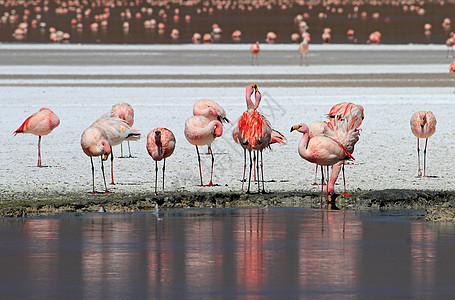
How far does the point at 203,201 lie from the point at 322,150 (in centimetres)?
137

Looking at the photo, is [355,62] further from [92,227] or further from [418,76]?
[92,227]

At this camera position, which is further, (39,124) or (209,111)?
(209,111)

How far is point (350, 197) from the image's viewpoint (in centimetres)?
966

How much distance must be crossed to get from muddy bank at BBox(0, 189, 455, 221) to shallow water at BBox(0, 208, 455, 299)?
1.11 feet

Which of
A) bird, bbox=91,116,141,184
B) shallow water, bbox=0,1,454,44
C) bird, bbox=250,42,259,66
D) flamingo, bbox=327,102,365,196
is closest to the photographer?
flamingo, bbox=327,102,365,196

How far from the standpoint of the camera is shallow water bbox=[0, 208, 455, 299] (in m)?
5.93

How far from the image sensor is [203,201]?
9594mm

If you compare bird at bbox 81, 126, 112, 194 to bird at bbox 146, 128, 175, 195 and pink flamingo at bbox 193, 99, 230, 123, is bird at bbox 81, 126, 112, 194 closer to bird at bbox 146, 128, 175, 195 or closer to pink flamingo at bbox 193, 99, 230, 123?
bird at bbox 146, 128, 175, 195

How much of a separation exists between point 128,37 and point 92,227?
116 feet

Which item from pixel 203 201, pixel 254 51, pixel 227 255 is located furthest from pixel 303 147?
pixel 254 51

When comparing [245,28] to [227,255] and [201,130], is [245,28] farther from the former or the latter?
[227,255]

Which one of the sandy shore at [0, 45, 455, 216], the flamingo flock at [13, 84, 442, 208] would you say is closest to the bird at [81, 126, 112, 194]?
the flamingo flock at [13, 84, 442, 208]

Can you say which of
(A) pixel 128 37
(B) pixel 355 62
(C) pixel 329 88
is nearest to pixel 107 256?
(C) pixel 329 88

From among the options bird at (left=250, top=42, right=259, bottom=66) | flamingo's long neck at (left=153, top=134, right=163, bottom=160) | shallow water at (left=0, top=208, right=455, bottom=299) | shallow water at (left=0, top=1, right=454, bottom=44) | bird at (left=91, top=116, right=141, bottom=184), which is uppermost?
shallow water at (left=0, top=1, right=454, bottom=44)
